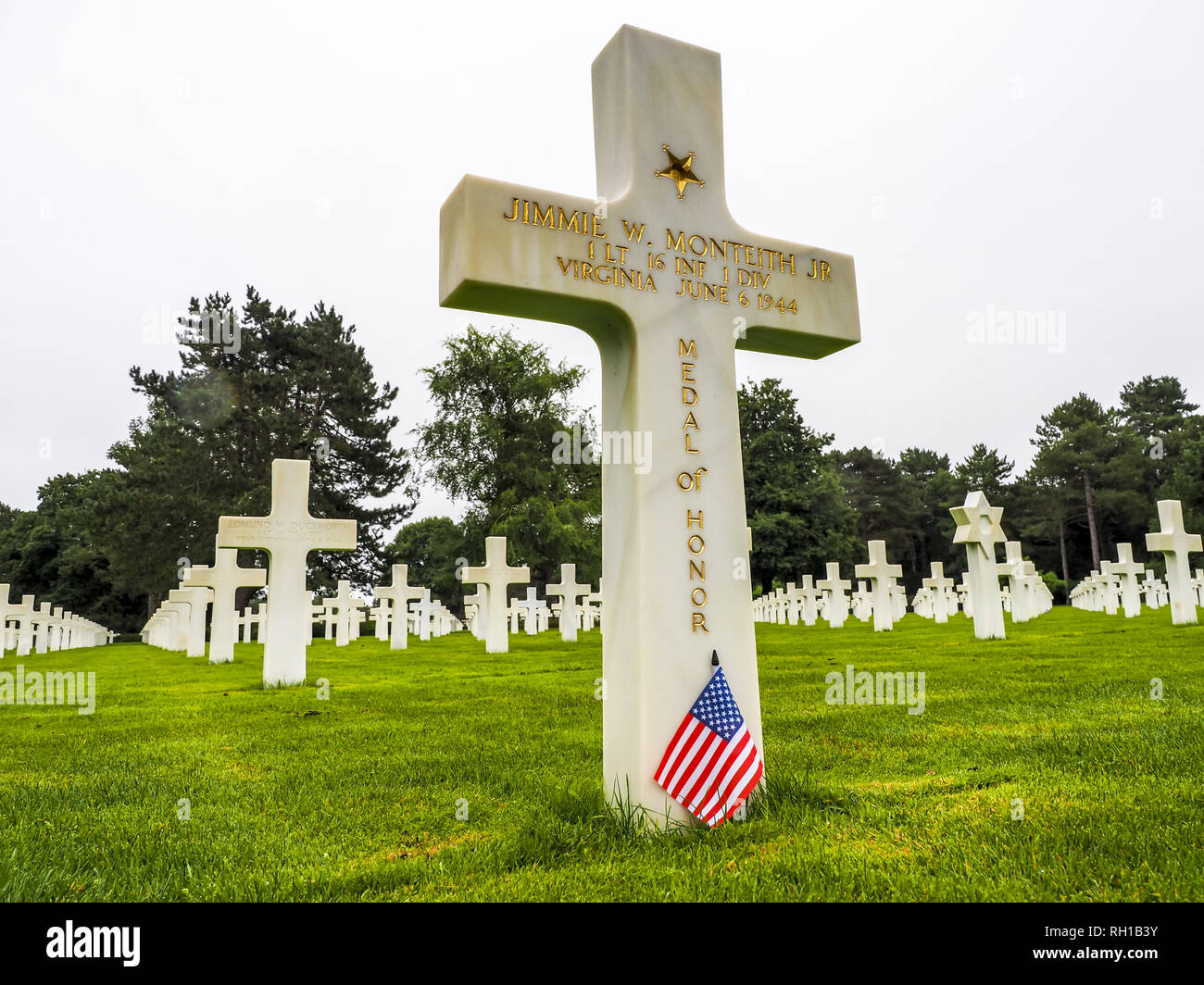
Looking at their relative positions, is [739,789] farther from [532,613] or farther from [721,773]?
[532,613]

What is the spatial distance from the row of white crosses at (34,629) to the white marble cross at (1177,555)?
26.5 meters

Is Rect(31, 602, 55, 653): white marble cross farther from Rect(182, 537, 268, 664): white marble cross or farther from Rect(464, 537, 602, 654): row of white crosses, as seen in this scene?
Rect(464, 537, 602, 654): row of white crosses

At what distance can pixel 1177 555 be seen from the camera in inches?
673

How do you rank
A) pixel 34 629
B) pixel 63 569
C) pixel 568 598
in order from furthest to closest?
pixel 63 569
pixel 34 629
pixel 568 598

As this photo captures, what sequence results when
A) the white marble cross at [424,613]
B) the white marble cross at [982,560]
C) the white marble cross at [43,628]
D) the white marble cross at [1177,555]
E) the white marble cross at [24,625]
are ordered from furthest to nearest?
the white marble cross at [43,628], the white marble cross at [424,613], the white marble cross at [24,625], the white marble cross at [1177,555], the white marble cross at [982,560]

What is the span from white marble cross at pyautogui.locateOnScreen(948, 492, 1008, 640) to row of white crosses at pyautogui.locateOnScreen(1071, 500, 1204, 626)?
132 inches

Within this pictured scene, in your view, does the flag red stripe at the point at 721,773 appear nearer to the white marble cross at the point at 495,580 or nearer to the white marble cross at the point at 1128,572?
the white marble cross at the point at 495,580

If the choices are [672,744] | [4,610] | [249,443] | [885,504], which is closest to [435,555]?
[249,443]

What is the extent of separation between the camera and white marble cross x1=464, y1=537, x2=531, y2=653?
1703cm

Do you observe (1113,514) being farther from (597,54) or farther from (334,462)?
(597,54)

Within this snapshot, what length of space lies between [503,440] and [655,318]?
33255 millimetres

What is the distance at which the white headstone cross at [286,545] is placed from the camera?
424 inches

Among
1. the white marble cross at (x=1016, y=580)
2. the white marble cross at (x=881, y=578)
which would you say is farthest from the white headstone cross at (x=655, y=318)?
the white marble cross at (x=1016, y=580)
